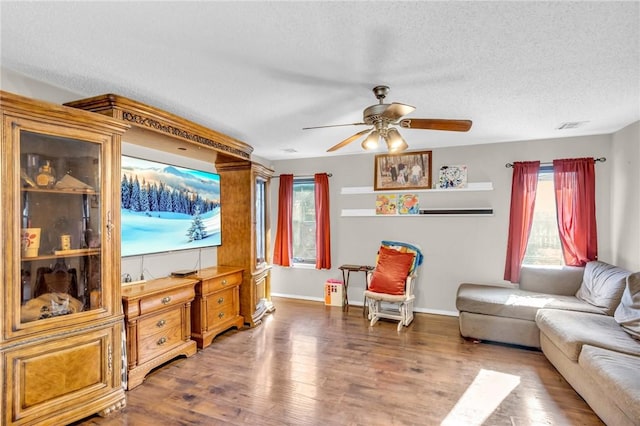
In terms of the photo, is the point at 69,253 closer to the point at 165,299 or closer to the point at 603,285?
the point at 165,299

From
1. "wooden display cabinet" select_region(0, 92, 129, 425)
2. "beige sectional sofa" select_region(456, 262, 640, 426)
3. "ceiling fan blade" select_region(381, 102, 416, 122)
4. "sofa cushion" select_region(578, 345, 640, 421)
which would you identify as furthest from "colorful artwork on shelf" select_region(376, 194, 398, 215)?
"wooden display cabinet" select_region(0, 92, 129, 425)

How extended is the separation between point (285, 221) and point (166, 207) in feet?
7.14

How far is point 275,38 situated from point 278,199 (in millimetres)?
3724

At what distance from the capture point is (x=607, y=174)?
3.75 metres

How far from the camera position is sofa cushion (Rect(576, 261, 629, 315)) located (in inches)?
116

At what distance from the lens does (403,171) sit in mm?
4633

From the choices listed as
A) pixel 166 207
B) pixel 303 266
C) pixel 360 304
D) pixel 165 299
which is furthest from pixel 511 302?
pixel 166 207

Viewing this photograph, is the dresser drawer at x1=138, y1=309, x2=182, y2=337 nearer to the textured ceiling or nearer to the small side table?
the textured ceiling

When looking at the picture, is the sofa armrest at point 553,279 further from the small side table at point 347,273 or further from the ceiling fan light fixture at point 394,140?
the ceiling fan light fixture at point 394,140

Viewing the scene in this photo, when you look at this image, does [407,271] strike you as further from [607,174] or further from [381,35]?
[381,35]

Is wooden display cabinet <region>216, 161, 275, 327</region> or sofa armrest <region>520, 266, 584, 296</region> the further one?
wooden display cabinet <region>216, 161, 275, 327</region>

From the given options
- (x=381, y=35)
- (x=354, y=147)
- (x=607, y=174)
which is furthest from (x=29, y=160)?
(x=607, y=174)

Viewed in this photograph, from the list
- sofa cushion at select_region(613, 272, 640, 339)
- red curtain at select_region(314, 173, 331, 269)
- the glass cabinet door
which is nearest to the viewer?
the glass cabinet door

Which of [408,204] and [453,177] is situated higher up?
[453,177]
